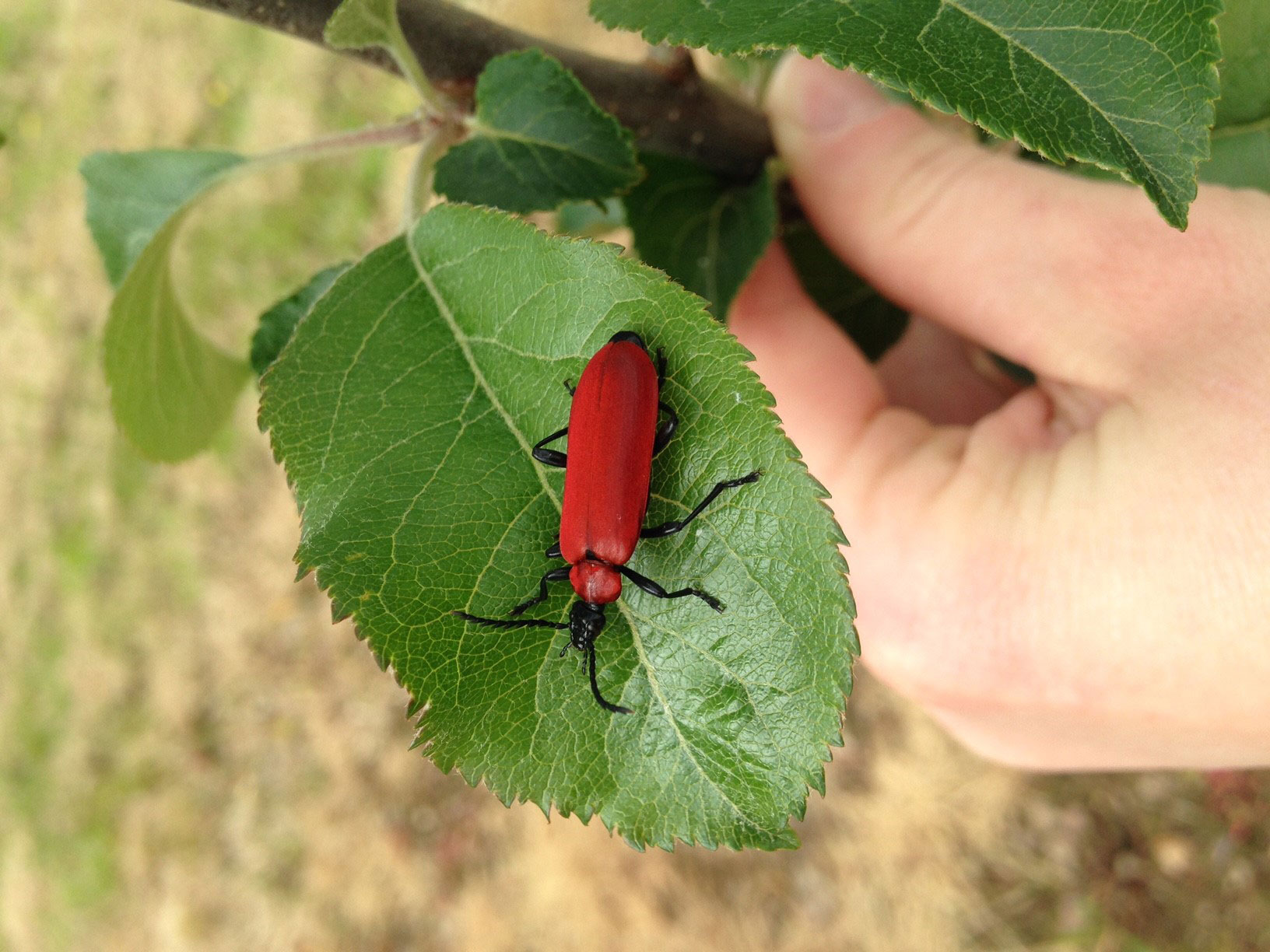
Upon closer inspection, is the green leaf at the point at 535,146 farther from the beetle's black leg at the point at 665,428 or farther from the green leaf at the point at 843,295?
the green leaf at the point at 843,295

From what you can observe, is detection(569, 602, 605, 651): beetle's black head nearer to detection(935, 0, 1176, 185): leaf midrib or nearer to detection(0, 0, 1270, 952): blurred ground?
detection(935, 0, 1176, 185): leaf midrib

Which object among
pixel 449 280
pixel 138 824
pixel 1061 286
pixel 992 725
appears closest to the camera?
pixel 449 280

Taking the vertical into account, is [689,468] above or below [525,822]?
above

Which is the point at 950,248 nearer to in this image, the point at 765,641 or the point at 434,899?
the point at 765,641

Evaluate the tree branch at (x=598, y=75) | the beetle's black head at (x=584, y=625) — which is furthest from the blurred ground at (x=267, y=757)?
the beetle's black head at (x=584, y=625)

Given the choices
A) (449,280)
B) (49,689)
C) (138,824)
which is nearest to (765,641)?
(449,280)

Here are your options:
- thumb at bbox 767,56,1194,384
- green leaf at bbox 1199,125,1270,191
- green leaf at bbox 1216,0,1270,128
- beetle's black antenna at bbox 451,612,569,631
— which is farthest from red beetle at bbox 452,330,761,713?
green leaf at bbox 1199,125,1270,191
